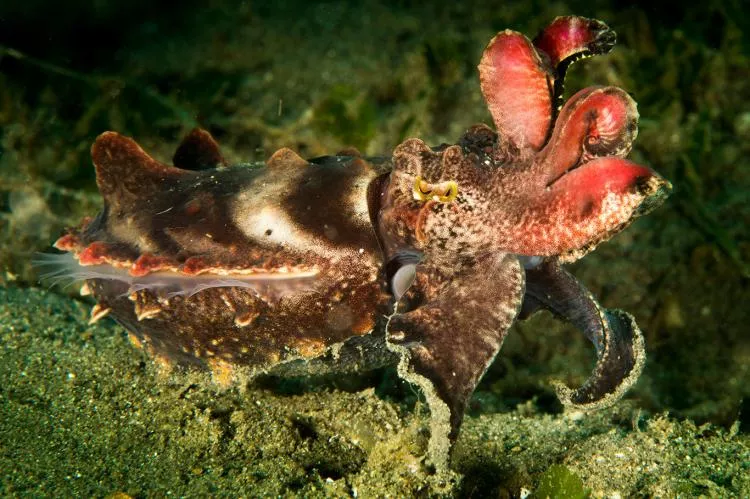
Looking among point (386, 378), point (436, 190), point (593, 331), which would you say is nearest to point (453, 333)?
point (436, 190)

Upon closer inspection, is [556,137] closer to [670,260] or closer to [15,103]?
[670,260]

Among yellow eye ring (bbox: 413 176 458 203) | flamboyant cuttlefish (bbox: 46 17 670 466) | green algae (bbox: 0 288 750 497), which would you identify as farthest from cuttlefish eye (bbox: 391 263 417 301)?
green algae (bbox: 0 288 750 497)

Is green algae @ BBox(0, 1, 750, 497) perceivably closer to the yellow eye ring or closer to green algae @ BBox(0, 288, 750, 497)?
green algae @ BBox(0, 288, 750, 497)

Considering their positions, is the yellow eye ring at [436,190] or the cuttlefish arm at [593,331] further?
the cuttlefish arm at [593,331]

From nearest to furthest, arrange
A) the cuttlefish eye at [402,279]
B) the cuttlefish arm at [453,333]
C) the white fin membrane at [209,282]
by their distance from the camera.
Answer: the cuttlefish arm at [453,333] < the white fin membrane at [209,282] < the cuttlefish eye at [402,279]

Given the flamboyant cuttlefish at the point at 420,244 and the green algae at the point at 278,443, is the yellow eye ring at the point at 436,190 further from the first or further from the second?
the green algae at the point at 278,443

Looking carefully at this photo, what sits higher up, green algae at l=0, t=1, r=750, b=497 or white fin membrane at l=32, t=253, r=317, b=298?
white fin membrane at l=32, t=253, r=317, b=298

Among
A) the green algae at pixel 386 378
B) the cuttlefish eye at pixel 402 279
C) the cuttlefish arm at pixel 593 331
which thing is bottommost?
the green algae at pixel 386 378

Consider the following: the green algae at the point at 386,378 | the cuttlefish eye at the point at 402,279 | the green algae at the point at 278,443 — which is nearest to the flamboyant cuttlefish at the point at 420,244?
the cuttlefish eye at the point at 402,279
